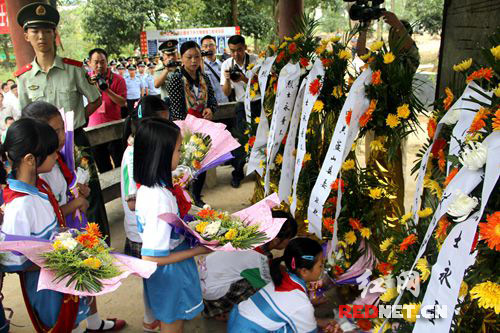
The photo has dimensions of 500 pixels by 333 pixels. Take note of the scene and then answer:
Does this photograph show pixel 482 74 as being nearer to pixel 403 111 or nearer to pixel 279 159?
pixel 403 111

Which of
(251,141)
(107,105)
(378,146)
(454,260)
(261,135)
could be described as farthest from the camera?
(107,105)

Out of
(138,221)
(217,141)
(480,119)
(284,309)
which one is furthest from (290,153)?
(480,119)

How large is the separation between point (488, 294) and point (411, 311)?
0.97 ft

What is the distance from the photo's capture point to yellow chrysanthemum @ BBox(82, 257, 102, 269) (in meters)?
1.74

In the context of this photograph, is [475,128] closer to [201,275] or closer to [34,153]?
[34,153]

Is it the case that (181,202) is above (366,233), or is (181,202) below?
above

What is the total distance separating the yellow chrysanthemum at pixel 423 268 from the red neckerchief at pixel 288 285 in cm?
88

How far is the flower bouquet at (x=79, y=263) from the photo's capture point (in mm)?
1728

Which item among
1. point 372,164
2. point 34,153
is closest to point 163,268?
point 34,153

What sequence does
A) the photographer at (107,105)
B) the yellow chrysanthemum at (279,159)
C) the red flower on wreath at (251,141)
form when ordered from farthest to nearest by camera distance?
the photographer at (107,105)
the red flower on wreath at (251,141)
the yellow chrysanthemum at (279,159)

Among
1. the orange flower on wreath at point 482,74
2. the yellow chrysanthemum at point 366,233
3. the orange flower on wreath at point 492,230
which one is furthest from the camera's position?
the yellow chrysanthemum at point 366,233

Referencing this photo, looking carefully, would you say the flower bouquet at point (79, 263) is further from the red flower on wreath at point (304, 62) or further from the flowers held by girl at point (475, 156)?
the red flower on wreath at point (304, 62)

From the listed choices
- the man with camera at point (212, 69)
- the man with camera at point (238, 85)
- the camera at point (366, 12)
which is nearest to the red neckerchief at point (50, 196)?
the camera at point (366, 12)

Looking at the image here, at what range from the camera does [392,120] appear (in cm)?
228
